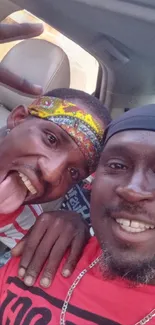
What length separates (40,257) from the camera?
1755 mm

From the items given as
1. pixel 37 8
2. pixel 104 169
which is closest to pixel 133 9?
pixel 37 8

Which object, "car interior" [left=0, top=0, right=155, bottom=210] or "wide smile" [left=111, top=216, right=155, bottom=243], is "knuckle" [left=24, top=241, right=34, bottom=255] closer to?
"wide smile" [left=111, top=216, right=155, bottom=243]

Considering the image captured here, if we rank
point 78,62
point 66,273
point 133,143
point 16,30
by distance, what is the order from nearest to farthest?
point 133,143
point 66,273
point 16,30
point 78,62

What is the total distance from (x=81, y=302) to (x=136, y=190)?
346 millimetres

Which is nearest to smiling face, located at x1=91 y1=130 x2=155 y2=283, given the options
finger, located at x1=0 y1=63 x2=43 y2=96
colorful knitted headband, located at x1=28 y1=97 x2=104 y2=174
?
colorful knitted headband, located at x1=28 y1=97 x2=104 y2=174

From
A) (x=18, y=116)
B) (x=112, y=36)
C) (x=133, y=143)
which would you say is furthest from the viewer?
(x=18, y=116)

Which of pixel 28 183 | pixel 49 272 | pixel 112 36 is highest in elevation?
pixel 112 36

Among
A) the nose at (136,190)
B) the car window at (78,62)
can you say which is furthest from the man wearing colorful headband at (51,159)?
the car window at (78,62)

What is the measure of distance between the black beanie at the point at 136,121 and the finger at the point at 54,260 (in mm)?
311

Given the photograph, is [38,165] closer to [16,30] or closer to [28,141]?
[28,141]

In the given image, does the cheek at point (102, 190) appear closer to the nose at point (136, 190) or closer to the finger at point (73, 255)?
the nose at point (136, 190)

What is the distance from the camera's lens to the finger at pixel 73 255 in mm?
1724

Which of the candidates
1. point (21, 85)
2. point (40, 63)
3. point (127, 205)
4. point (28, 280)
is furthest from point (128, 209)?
point (40, 63)

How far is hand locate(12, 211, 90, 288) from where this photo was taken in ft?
5.65
